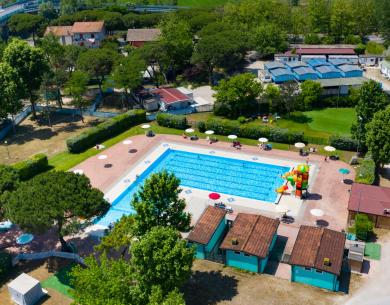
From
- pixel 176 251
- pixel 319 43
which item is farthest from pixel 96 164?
pixel 319 43

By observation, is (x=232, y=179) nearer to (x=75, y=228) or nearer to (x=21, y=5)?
(x=75, y=228)

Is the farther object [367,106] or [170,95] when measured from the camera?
[170,95]


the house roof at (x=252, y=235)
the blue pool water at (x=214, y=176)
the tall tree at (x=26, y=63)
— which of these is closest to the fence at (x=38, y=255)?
the blue pool water at (x=214, y=176)

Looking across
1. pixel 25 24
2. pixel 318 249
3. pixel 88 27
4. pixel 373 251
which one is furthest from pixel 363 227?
pixel 25 24

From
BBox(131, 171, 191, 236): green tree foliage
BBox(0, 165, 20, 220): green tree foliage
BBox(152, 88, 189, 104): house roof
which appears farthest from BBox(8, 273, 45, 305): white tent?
BBox(152, 88, 189, 104): house roof

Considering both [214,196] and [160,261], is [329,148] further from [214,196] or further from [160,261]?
[160,261]

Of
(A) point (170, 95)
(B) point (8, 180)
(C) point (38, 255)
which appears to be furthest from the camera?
(A) point (170, 95)
